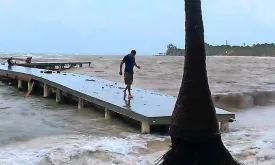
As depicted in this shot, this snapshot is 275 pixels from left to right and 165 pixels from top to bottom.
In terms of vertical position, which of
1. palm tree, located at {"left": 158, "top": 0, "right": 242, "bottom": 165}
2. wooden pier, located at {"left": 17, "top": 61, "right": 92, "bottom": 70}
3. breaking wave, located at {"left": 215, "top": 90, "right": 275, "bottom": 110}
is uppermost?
palm tree, located at {"left": 158, "top": 0, "right": 242, "bottom": 165}

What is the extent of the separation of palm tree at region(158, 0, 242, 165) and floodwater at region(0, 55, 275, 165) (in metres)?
4.87

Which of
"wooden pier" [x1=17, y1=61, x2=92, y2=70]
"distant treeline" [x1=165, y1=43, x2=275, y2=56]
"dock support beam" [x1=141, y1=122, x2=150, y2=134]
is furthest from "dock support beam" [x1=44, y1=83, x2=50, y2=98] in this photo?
"distant treeline" [x1=165, y1=43, x2=275, y2=56]

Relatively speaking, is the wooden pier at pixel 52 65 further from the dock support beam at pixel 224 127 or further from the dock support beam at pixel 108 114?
the dock support beam at pixel 224 127

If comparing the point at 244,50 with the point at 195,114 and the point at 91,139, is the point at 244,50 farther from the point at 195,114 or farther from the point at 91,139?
the point at 195,114

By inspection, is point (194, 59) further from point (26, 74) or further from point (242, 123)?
point (26, 74)

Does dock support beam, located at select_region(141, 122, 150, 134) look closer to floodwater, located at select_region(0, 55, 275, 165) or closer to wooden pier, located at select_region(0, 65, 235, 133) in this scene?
wooden pier, located at select_region(0, 65, 235, 133)

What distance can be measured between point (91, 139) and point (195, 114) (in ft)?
24.4

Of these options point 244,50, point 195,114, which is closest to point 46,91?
point 195,114

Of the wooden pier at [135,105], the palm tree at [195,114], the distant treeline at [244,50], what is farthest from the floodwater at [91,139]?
the distant treeline at [244,50]

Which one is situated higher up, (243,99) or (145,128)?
(145,128)

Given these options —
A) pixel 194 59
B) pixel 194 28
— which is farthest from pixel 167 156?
pixel 194 28

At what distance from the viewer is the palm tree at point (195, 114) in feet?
11.6

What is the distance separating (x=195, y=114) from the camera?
3521 millimetres

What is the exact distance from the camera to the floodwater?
8656 mm
